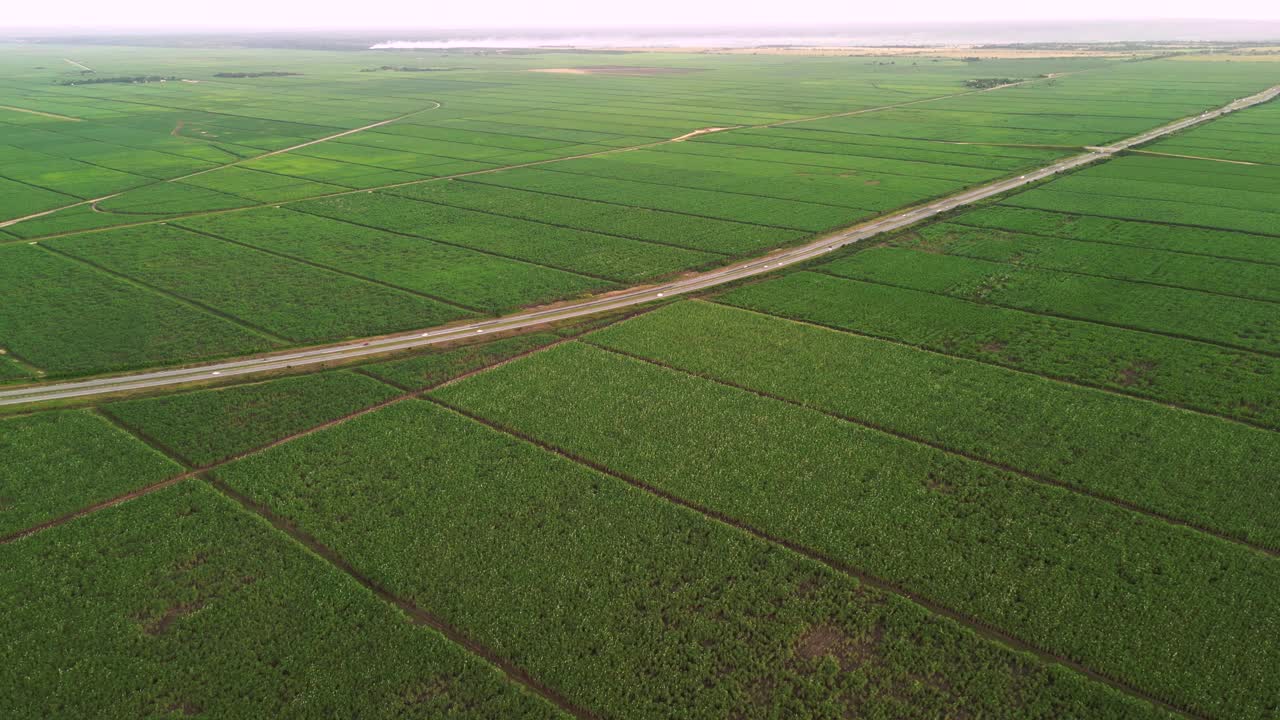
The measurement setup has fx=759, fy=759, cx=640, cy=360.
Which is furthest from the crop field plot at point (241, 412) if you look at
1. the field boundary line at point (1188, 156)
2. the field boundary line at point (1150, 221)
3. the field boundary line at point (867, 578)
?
the field boundary line at point (1188, 156)

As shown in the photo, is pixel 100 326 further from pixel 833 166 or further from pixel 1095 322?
pixel 833 166

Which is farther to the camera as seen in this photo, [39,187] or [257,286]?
[39,187]

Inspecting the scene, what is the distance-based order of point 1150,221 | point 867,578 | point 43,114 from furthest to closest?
1. point 43,114
2. point 1150,221
3. point 867,578

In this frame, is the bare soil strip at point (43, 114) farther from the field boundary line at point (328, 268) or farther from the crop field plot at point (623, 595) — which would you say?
the crop field plot at point (623, 595)

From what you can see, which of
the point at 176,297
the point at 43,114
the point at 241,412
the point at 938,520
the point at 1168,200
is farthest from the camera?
the point at 43,114

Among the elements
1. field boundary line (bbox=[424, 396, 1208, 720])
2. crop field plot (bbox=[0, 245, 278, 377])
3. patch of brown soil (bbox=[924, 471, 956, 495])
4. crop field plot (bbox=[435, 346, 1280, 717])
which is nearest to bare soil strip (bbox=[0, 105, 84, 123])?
crop field plot (bbox=[0, 245, 278, 377])

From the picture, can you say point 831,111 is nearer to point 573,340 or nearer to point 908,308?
point 908,308

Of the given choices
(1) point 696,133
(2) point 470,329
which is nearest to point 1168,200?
(1) point 696,133

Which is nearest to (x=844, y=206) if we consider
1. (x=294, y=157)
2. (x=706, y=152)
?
(x=706, y=152)
